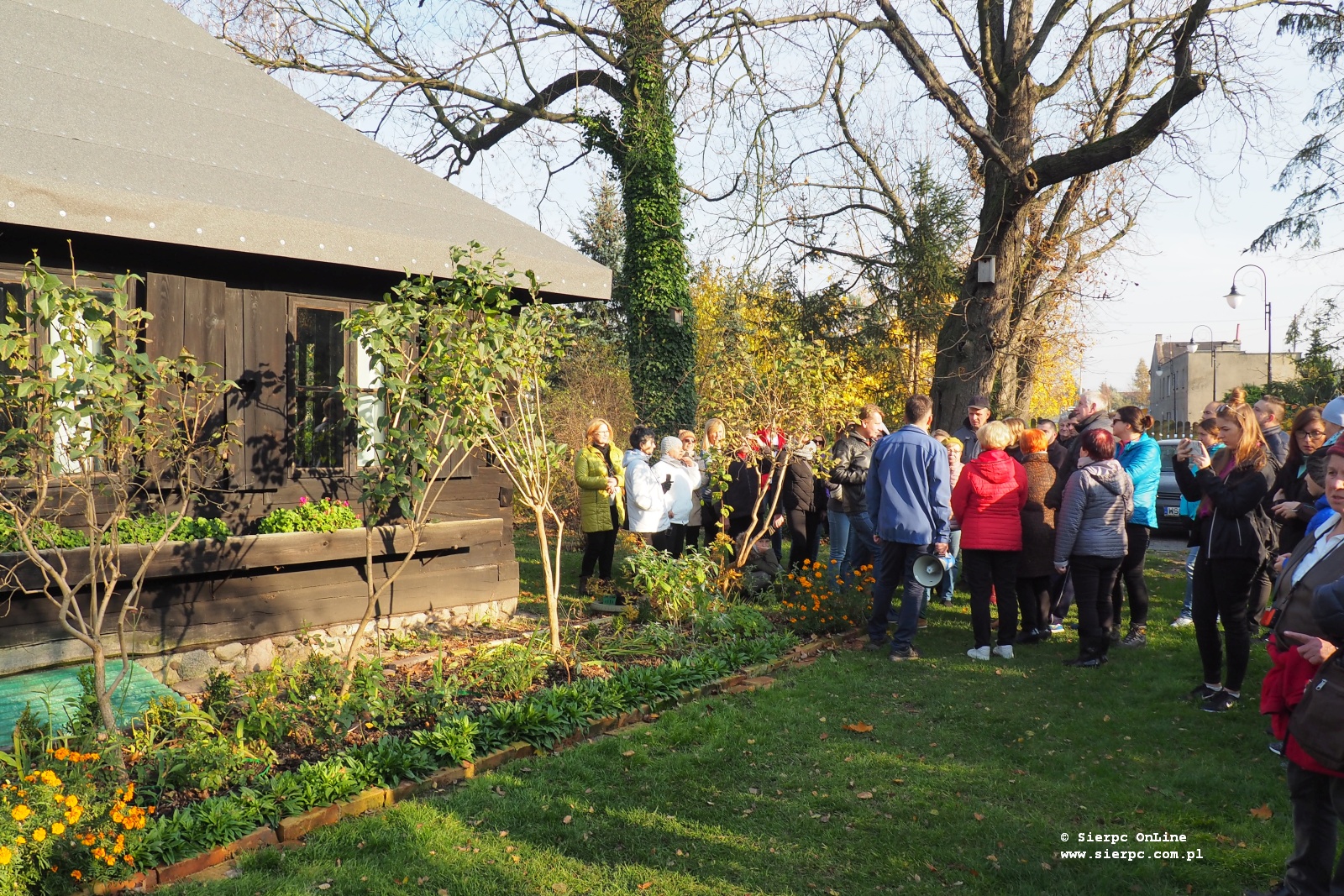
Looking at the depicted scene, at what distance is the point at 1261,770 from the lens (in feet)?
16.6

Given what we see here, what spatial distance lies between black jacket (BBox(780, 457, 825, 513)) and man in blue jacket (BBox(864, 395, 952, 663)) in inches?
78.0

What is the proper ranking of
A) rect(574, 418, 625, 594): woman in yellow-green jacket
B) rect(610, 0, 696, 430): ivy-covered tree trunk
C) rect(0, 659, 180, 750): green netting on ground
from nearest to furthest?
rect(0, 659, 180, 750): green netting on ground, rect(574, 418, 625, 594): woman in yellow-green jacket, rect(610, 0, 696, 430): ivy-covered tree trunk

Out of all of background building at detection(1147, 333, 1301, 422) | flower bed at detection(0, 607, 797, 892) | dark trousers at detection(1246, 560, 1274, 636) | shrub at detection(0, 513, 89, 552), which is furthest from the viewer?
background building at detection(1147, 333, 1301, 422)

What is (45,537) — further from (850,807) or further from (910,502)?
(910,502)

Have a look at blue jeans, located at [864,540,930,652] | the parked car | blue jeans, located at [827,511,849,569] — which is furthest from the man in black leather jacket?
the parked car

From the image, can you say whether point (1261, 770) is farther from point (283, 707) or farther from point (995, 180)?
point (995, 180)

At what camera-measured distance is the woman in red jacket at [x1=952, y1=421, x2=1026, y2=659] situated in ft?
24.2

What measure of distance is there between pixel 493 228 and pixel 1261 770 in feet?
23.1

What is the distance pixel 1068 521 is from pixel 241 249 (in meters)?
6.47

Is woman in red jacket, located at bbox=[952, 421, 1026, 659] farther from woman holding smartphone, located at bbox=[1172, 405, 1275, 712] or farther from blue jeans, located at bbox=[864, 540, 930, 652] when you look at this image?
woman holding smartphone, located at bbox=[1172, 405, 1275, 712]

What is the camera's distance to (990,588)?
293 inches

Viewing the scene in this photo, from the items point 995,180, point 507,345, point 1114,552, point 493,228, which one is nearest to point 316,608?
point 507,345

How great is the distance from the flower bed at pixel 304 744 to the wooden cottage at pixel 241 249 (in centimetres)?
111

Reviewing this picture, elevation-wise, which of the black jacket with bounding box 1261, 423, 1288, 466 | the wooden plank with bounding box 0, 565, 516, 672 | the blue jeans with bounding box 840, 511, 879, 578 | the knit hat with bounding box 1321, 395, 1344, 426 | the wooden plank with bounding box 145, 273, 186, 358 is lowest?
the wooden plank with bounding box 0, 565, 516, 672
